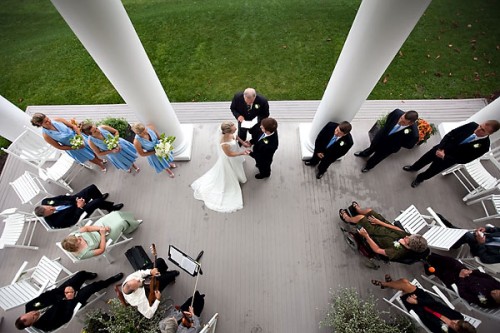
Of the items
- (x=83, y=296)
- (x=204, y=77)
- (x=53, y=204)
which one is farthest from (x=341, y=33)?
(x=83, y=296)

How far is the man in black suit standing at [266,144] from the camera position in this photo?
4.84m

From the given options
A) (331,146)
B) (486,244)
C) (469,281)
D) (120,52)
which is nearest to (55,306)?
(120,52)

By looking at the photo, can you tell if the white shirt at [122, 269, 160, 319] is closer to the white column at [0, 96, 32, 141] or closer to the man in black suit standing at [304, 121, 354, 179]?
the man in black suit standing at [304, 121, 354, 179]

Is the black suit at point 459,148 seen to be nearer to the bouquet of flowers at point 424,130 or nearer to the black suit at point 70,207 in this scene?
the bouquet of flowers at point 424,130

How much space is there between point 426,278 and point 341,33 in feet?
21.8

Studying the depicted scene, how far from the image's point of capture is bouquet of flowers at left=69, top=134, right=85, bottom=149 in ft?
17.6

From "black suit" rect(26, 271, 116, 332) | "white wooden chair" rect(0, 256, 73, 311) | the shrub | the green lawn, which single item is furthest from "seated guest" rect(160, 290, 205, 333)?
the green lawn

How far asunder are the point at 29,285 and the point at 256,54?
7032 mm

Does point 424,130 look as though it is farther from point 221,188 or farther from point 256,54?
point 256,54

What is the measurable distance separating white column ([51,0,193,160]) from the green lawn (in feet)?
7.35

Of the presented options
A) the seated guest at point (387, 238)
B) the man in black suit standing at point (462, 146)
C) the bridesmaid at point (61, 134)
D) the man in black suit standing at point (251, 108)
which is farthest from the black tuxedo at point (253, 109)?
the man in black suit standing at point (462, 146)

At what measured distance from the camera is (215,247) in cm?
557

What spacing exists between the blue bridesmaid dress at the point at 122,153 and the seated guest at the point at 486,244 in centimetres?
597

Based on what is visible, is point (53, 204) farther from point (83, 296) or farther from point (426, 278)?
point (426, 278)
